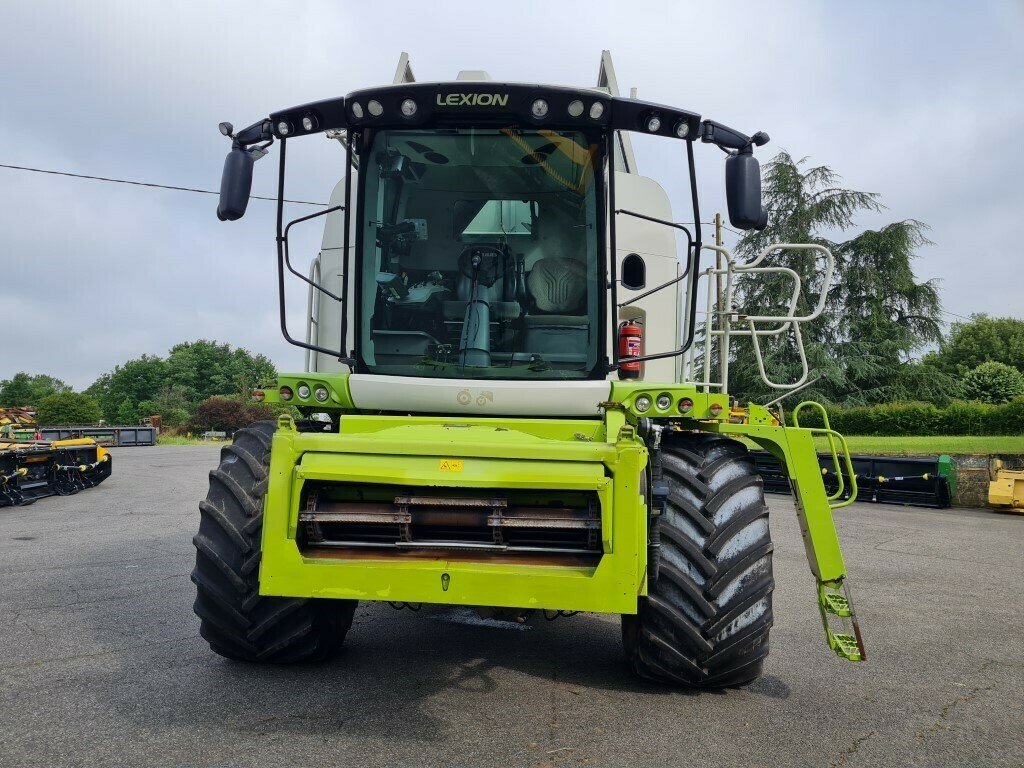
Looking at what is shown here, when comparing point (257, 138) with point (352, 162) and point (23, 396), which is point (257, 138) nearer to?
point (352, 162)

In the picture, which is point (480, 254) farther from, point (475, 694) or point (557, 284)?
point (475, 694)

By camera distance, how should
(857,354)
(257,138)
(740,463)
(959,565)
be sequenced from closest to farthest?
(740,463)
(257,138)
(959,565)
(857,354)

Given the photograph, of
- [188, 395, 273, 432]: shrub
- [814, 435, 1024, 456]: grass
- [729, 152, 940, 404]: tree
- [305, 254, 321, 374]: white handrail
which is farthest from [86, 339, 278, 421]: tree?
[305, 254, 321, 374]: white handrail

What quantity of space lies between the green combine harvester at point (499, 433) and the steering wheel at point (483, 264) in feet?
0.04

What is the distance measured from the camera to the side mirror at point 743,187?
408 centimetres

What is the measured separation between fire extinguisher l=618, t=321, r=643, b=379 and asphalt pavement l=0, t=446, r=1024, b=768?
1.61m

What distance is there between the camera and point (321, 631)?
4.02 m

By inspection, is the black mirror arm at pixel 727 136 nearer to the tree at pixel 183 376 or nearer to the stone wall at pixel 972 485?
the stone wall at pixel 972 485

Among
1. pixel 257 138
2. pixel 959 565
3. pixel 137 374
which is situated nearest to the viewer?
pixel 257 138

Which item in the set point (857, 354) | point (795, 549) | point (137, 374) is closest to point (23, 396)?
point (137, 374)

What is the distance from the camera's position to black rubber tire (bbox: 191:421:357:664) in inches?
147

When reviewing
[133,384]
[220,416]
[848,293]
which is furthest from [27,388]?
[848,293]

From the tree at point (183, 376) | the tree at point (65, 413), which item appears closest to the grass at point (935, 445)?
the tree at point (65, 413)

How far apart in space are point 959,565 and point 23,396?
344 feet
